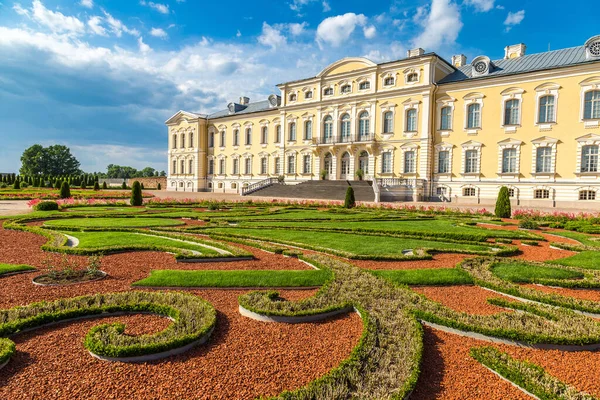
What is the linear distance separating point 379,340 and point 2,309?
416 centimetres

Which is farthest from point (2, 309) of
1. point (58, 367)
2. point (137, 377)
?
point (137, 377)

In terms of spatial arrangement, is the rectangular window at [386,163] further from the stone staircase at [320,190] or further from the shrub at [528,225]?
the shrub at [528,225]

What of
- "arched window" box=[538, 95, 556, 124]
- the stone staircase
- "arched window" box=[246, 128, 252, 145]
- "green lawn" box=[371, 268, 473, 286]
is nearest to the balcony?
the stone staircase

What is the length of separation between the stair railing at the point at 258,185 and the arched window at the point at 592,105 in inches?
1029

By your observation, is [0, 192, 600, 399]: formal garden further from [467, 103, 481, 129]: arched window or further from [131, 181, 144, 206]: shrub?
[467, 103, 481, 129]: arched window

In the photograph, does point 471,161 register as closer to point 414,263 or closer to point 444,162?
point 444,162

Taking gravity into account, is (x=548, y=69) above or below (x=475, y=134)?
above

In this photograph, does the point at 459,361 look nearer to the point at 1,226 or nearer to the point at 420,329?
the point at 420,329

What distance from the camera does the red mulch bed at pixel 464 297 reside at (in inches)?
181

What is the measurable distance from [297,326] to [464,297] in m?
2.57

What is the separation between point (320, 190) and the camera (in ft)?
105

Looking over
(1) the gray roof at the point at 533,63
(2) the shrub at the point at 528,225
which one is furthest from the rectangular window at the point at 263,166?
(2) the shrub at the point at 528,225

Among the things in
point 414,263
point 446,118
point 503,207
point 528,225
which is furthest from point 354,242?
point 446,118

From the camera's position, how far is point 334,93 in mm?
36156
